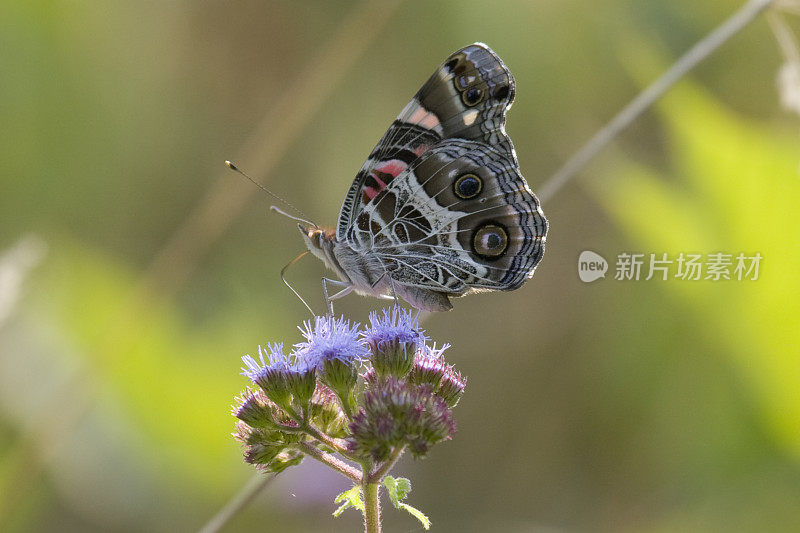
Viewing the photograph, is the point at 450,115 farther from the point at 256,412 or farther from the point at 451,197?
the point at 256,412

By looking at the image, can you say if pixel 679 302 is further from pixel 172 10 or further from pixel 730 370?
pixel 172 10

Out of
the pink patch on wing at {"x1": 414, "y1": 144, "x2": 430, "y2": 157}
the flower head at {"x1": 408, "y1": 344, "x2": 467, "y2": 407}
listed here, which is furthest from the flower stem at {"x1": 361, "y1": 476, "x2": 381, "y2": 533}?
the pink patch on wing at {"x1": 414, "y1": 144, "x2": 430, "y2": 157}

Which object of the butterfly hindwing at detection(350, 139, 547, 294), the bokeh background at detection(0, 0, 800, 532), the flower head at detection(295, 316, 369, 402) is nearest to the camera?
the flower head at detection(295, 316, 369, 402)

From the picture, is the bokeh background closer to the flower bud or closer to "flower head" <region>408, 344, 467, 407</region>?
the flower bud

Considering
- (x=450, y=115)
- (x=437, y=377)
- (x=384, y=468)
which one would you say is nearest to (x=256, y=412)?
(x=384, y=468)

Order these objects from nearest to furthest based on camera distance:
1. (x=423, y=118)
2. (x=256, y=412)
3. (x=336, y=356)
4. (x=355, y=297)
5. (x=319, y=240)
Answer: (x=256, y=412), (x=336, y=356), (x=423, y=118), (x=319, y=240), (x=355, y=297)

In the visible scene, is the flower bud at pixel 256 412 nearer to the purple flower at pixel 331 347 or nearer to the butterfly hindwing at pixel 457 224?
the purple flower at pixel 331 347
